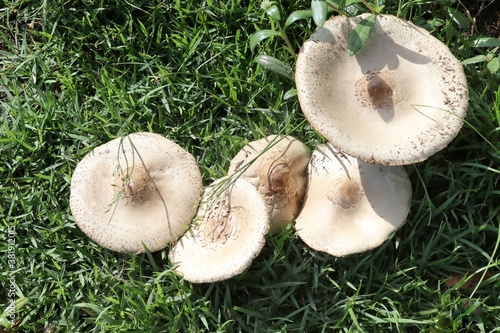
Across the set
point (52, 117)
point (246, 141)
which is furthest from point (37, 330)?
point (246, 141)

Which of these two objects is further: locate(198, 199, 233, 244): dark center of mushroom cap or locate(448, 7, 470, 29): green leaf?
A: locate(448, 7, 470, 29): green leaf

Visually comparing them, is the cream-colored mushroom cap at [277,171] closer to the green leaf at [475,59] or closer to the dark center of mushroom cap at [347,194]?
the dark center of mushroom cap at [347,194]

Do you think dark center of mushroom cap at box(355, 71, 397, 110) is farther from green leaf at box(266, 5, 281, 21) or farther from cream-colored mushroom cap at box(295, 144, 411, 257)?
green leaf at box(266, 5, 281, 21)

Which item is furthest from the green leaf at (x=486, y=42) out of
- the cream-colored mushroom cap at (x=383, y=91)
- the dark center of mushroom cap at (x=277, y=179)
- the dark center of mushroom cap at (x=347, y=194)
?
the dark center of mushroom cap at (x=277, y=179)

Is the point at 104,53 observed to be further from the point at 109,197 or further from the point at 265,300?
the point at 265,300

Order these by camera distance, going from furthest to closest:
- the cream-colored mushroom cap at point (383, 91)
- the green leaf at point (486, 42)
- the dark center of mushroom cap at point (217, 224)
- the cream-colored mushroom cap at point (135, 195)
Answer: the green leaf at point (486, 42) → the cream-colored mushroom cap at point (135, 195) → the dark center of mushroom cap at point (217, 224) → the cream-colored mushroom cap at point (383, 91)

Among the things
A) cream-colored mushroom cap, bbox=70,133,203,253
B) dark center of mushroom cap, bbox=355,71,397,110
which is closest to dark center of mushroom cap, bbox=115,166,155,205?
cream-colored mushroom cap, bbox=70,133,203,253

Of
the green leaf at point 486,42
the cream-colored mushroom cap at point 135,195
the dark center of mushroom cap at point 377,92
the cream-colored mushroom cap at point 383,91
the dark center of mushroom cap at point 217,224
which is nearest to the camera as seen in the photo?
the cream-colored mushroom cap at point 383,91

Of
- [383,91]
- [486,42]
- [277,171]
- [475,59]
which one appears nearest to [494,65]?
[475,59]
